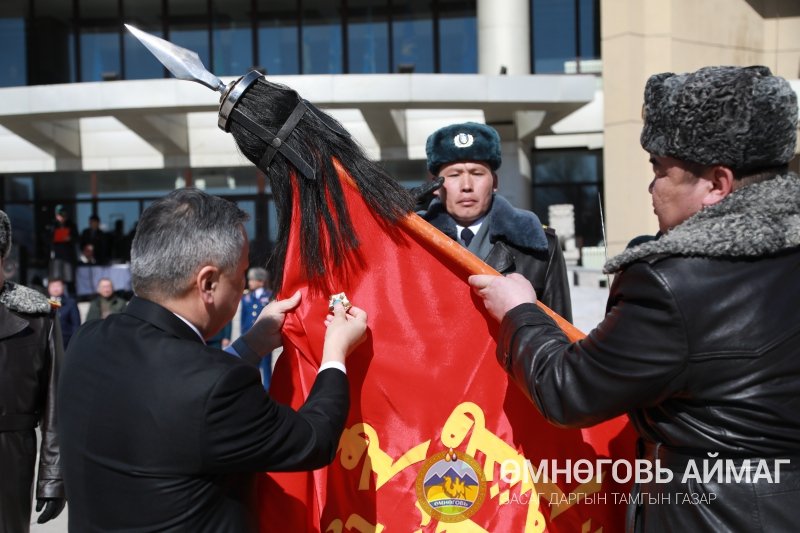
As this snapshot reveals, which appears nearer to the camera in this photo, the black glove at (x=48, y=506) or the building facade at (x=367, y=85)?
the black glove at (x=48, y=506)

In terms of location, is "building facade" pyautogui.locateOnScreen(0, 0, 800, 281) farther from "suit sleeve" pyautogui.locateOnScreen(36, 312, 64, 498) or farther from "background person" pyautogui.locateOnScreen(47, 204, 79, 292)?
"suit sleeve" pyautogui.locateOnScreen(36, 312, 64, 498)

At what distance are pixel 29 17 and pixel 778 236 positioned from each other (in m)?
23.7

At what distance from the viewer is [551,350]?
180cm

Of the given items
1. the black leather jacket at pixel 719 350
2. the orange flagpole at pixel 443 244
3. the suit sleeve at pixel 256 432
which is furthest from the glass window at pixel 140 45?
the black leather jacket at pixel 719 350

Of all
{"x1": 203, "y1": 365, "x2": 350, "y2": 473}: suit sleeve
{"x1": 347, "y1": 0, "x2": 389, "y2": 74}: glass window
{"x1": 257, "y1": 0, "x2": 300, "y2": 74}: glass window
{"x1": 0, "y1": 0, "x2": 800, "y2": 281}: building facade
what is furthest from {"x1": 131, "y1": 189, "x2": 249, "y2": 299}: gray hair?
{"x1": 257, "y1": 0, "x2": 300, "y2": 74}: glass window

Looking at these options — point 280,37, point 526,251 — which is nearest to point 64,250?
point 280,37

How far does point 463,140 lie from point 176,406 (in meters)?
1.84

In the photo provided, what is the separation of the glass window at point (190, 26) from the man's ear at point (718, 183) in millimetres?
21247

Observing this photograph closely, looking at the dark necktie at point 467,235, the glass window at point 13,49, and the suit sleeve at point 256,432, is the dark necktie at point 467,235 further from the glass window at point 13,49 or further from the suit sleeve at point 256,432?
the glass window at point 13,49

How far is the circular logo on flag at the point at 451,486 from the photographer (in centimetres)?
223

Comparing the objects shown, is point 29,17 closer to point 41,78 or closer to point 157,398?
point 41,78

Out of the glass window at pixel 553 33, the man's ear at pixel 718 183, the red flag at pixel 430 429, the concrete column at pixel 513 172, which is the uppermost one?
the glass window at pixel 553 33

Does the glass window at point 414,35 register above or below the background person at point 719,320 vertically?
A: above

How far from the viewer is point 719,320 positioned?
160 centimetres
